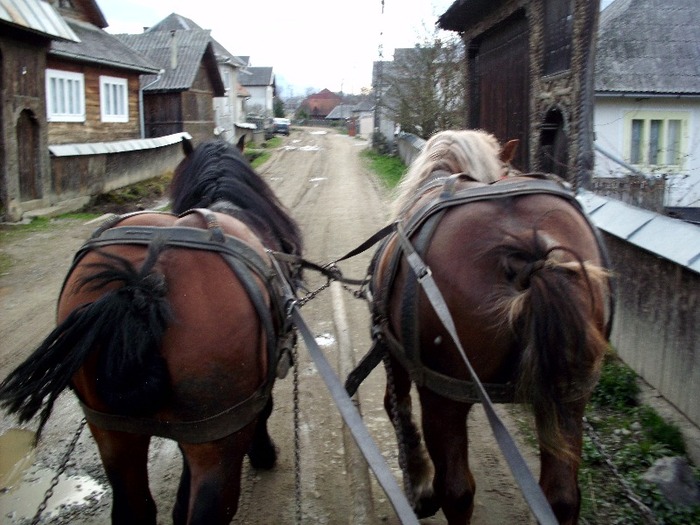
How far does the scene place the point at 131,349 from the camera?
221cm

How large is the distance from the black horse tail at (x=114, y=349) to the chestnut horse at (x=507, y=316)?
40.2 inches

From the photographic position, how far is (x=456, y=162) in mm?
3695

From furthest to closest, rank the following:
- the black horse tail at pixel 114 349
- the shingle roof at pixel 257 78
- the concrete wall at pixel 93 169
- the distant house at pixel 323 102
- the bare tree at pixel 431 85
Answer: the distant house at pixel 323 102
the shingle roof at pixel 257 78
the bare tree at pixel 431 85
the concrete wall at pixel 93 169
the black horse tail at pixel 114 349

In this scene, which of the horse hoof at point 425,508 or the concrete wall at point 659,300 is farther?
the concrete wall at point 659,300

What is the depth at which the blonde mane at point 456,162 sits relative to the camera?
12.0 feet

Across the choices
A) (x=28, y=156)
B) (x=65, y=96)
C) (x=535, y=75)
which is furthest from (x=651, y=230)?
(x=65, y=96)

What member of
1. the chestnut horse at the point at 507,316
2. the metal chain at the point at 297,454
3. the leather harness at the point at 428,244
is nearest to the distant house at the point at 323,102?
the metal chain at the point at 297,454

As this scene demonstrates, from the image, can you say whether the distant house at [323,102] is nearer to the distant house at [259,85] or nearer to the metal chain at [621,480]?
the distant house at [259,85]

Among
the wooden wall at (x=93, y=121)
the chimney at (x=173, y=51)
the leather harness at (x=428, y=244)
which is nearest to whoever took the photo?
the leather harness at (x=428, y=244)

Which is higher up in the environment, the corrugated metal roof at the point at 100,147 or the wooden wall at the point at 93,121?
the wooden wall at the point at 93,121

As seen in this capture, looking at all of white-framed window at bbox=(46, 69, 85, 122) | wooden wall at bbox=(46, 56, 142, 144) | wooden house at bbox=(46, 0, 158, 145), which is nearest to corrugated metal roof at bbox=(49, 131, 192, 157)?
wooden wall at bbox=(46, 56, 142, 144)

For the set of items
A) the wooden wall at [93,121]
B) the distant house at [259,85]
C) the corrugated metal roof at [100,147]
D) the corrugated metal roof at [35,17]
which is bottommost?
the corrugated metal roof at [100,147]

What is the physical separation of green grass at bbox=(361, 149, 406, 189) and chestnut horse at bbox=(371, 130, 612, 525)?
1539cm

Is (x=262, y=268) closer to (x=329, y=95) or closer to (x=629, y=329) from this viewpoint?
(x=629, y=329)
